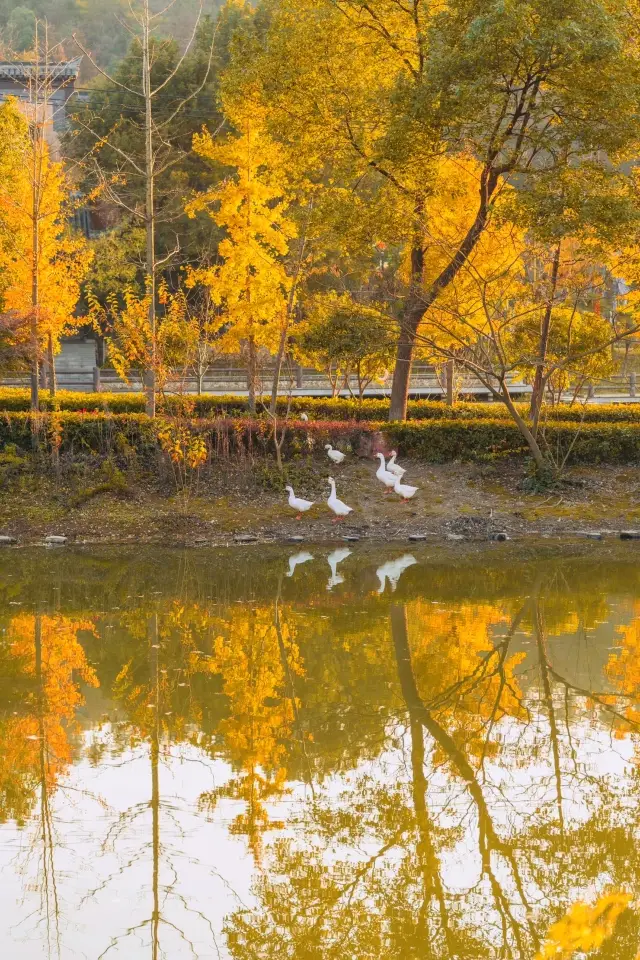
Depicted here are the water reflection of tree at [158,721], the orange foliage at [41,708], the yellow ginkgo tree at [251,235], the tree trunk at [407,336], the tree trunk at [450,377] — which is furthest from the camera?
the tree trunk at [450,377]

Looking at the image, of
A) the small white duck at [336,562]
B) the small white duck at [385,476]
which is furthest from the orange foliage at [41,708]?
the small white duck at [385,476]

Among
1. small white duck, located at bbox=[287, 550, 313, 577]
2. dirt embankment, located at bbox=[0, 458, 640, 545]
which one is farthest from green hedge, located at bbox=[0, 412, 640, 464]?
small white duck, located at bbox=[287, 550, 313, 577]

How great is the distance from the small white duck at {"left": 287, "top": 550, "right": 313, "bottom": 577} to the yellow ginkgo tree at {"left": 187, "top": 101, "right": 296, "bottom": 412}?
5.04 meters

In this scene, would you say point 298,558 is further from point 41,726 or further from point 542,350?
point 41,726

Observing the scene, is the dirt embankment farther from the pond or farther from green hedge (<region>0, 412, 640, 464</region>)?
the pond

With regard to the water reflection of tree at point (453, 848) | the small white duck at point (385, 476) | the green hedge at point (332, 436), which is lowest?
the water reflection of tree at point (453, 848)

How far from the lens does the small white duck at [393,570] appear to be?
36.5 ft

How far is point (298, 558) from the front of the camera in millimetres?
12422

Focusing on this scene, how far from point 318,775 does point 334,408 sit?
39.5 ft

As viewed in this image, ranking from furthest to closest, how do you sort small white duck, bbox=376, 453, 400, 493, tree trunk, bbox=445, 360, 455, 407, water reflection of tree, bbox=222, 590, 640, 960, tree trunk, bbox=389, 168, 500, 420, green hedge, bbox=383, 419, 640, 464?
tree trunk, bbox=445, 360, 455, 407, green hedge, bbox=383, 419, 640, 464, tree trunk, bbox=389, 168, 500, 420, small white duck, bbox=376, 453, 400, 493, water reflection of tree, bbox=222, 590, 640, 960

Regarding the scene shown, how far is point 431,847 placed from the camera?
5.04m

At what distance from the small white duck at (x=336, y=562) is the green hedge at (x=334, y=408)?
4.40 m

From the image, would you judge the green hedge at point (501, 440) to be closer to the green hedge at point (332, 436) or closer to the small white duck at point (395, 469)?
the green hedge at point (332, 436)

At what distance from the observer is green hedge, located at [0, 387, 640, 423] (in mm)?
16641
